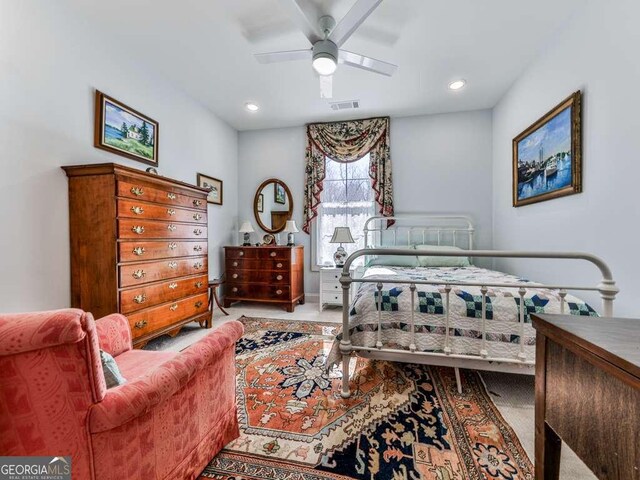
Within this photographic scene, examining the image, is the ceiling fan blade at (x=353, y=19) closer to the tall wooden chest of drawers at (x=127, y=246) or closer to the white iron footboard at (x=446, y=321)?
the white iron footboard at (x=446, y=321)

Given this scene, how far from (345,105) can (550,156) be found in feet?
7.56

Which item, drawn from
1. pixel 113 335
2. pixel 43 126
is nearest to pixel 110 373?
pixel 113 335

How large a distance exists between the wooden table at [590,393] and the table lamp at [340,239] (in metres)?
2.95

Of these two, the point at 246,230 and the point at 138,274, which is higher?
the point at 246,230

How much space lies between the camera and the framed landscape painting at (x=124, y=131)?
89.6 inches

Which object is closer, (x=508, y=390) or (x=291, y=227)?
(x=508, y=390)

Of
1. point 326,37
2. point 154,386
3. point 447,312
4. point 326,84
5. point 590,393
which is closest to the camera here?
point 590,393

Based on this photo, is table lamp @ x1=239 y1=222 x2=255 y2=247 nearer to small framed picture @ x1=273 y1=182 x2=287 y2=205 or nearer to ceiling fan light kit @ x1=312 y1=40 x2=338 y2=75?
small framed picture @ x1=273 y1=182 x2=287 y2=205

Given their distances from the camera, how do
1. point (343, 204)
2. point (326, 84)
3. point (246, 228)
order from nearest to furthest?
point (326, 84) → point (246, 228) → point (343, 204)

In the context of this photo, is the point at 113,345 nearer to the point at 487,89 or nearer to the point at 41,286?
the point at 41,286

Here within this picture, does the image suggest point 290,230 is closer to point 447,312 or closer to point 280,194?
point 280,194

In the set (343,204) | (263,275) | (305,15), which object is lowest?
(263,275)

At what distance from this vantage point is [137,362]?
1324 millimetres

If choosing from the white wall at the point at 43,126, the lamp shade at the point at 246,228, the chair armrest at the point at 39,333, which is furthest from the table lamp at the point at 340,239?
the chair armrest at the point at 39,333
